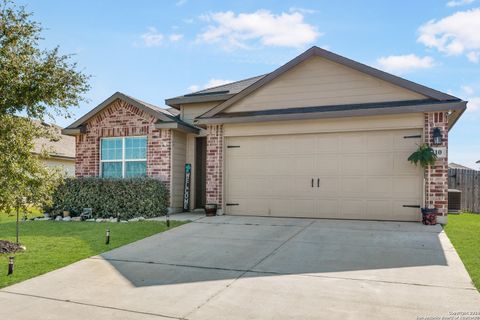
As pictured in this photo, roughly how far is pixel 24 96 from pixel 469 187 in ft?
50.3

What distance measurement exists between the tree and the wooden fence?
14.2 metres

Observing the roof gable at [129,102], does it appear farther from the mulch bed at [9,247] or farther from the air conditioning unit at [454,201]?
the air conditioning unit at [454,201]

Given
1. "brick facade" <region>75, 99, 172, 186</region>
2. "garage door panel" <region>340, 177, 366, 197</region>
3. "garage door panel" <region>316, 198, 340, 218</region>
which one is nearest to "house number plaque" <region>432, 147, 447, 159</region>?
"garage door panel" <region>340, 177, 366, 197</region>

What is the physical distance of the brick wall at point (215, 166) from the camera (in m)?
11.6

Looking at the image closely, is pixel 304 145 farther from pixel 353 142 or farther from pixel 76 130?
pixel 76 130

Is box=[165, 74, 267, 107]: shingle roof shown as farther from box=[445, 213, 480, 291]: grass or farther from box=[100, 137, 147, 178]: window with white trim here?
box=[445, 213, 480, 291]: grass

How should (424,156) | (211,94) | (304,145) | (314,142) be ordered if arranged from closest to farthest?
(424,156)
(314,142)
(304,145)
(211,94)

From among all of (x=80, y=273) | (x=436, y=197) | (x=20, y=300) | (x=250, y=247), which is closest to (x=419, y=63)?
(x=436, y=197)

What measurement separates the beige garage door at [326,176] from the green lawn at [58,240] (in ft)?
8.88

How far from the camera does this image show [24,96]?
747 cm

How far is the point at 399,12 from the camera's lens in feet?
31.7

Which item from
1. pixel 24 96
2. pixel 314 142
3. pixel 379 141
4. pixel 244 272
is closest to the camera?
pixel 244 272

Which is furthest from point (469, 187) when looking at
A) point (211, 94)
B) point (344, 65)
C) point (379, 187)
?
point (211, 94)

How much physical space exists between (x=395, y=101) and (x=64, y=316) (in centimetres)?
908
